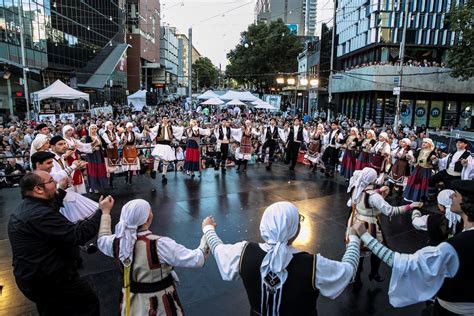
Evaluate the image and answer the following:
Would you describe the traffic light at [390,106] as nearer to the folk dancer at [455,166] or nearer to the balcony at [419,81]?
the balcony at [419,81]

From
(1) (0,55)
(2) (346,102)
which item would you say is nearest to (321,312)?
(1) (0,55)

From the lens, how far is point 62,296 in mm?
2787

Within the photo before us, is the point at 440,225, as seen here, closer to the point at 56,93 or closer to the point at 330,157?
the point at 330,157

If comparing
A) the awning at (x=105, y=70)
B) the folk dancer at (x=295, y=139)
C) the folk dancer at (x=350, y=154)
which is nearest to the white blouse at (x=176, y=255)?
the folk dancer at (x=350, y=154)

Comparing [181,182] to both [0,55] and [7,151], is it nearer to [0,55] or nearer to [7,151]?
[7,151]

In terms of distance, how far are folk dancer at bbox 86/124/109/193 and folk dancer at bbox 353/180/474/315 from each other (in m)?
7.16

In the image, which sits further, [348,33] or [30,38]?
[348,33]

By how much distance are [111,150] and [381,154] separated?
7.17 m

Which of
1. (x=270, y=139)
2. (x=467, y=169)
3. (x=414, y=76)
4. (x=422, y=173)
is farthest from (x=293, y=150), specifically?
(x=414, y=76)

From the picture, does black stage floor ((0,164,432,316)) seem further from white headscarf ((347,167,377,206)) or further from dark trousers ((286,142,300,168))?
white headscarf ((347,167,377,206))

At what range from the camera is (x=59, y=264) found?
2.68m

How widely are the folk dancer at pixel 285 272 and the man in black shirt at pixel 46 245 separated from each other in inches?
52.5

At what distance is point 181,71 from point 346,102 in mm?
93782

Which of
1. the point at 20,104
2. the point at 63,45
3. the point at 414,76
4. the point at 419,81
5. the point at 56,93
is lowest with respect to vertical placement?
the point at 20,104
